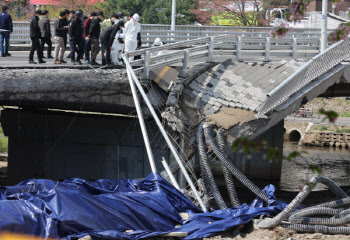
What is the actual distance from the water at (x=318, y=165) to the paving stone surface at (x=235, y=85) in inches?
253

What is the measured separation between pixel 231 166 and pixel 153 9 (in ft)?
99.0

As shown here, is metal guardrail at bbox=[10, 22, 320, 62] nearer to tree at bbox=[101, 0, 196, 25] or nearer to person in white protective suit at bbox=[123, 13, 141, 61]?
person in white protective suit at bbox=[123, 13, 141, 61]

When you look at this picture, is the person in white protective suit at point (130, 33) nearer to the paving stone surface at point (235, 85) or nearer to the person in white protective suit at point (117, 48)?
the person in white protective suit at point (117, 48)

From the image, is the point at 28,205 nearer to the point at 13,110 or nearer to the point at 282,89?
the point at 282,89

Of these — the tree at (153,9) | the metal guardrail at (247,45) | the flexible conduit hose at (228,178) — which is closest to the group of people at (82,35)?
the metal guardrail at (247,45)

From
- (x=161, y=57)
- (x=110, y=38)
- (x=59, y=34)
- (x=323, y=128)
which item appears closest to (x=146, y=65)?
(x=161, y=57)

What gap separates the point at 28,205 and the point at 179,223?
9.52 ft

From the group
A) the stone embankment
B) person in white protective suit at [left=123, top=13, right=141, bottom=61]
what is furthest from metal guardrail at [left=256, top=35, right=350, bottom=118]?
the stone embankment

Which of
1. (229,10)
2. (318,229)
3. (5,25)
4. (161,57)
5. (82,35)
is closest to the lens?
(318,229)

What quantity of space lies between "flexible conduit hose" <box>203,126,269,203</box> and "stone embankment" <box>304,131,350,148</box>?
24.3 m

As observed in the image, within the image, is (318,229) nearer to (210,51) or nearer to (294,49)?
(210,51)

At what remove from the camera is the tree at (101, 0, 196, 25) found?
4322 cm

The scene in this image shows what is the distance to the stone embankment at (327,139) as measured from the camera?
3825 centimetres

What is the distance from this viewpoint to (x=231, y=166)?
14.7 m
